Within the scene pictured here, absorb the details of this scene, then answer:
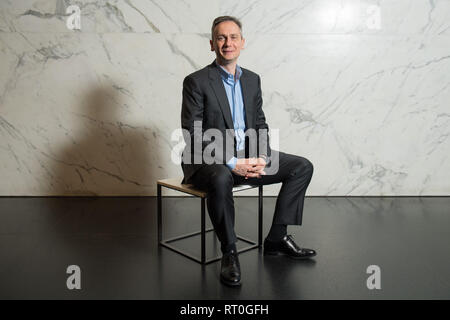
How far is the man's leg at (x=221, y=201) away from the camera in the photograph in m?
2.50

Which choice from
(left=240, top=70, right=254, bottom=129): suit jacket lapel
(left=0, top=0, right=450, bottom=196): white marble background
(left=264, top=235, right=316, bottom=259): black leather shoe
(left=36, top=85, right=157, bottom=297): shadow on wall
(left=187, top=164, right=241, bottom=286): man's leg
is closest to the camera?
(left=187, top=164, right=241, bottom=286): man's leg

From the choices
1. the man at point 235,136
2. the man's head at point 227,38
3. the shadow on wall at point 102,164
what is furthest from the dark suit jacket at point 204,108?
the shadow on wall at point 102,164

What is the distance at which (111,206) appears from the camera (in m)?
3.92

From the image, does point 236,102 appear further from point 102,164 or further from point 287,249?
point 102,164

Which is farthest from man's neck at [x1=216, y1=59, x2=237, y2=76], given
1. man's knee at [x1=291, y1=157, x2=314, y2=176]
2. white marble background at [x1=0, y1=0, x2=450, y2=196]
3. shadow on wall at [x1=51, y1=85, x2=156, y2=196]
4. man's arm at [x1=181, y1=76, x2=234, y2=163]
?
shadow on wall at [x1=51, y1=85, x2=156, y2=196]

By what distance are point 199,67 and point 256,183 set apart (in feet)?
5.19

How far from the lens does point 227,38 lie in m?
2.75

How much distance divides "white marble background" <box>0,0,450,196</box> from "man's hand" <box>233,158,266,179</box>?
1526mm

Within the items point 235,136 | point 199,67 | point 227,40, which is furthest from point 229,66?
point 199,67

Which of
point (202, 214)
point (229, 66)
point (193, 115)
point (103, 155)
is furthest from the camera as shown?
point (103, 155)

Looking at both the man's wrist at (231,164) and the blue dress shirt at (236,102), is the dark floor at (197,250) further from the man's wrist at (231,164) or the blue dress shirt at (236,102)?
the blue dress shirt at (236,102)

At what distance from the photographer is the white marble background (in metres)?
4.05

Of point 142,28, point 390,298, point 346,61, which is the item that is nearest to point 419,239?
point 390,298

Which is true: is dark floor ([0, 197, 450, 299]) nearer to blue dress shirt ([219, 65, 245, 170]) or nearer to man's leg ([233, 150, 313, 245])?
man's leg ([233, 150, 313, 245])
